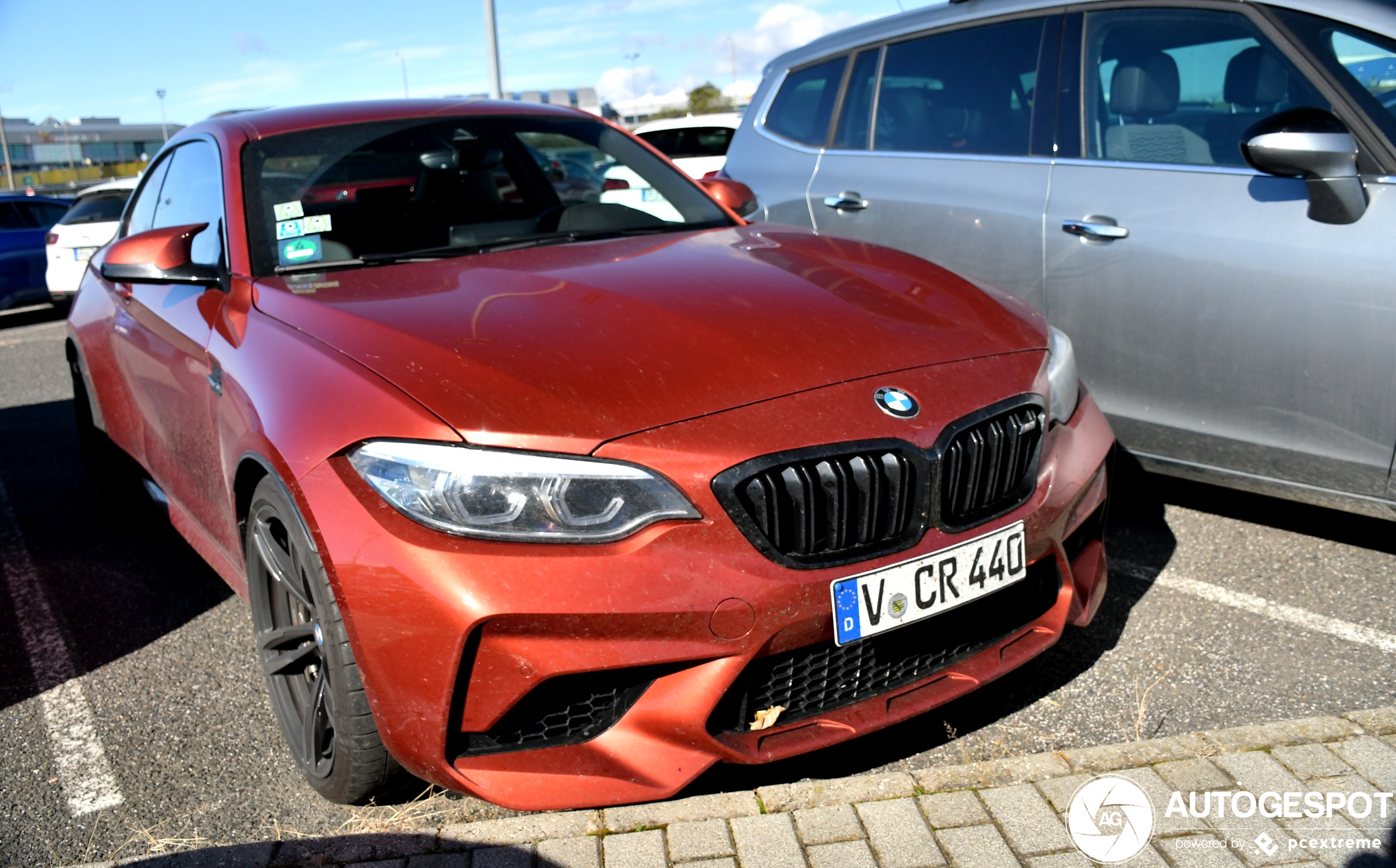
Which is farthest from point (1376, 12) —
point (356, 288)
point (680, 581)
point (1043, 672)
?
point (356, 288)

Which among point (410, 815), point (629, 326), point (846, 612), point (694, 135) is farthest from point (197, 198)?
point (694, 135)

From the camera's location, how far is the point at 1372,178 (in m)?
3.03

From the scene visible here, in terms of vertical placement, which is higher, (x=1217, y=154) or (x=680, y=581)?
(x=1217, y=154)

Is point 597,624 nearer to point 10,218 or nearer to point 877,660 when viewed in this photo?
point 877,660

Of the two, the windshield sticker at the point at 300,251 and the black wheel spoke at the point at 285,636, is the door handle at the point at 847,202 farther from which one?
the black wheel spoke at the point at 285,636

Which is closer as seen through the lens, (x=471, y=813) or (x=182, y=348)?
(x=471, y=813)

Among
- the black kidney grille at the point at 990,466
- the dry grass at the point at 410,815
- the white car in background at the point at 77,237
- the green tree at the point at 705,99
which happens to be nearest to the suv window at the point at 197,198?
the dry grass at the point at 410,815

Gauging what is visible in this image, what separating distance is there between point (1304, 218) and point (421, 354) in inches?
97.5

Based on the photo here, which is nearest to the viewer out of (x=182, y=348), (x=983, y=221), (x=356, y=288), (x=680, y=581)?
(x=680, y=581)

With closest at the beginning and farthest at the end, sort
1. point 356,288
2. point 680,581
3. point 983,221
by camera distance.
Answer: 1. point 680,581
2. point 356,288
3. point 983,221

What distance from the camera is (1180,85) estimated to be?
3660 millimetres

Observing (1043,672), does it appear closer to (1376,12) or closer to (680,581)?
(680,581)

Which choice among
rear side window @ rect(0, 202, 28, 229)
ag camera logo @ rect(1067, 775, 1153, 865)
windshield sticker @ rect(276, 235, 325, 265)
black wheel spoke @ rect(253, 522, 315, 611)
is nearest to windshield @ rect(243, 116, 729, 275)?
windshield sticker @ rect(276, 235, 325, 265)

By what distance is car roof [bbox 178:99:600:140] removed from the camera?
341cm
